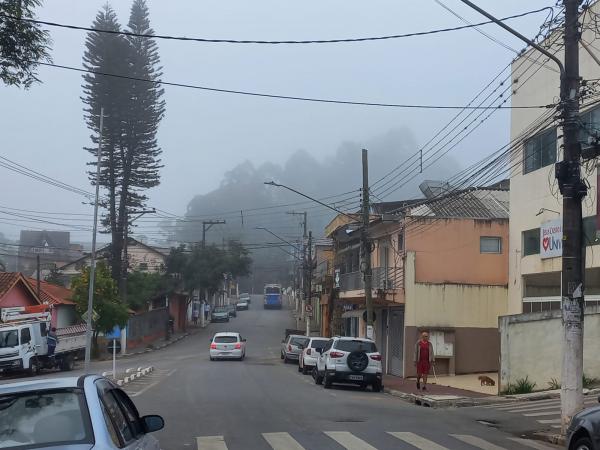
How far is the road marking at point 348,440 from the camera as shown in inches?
454

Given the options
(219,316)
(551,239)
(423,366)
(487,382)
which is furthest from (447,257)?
(219,316)

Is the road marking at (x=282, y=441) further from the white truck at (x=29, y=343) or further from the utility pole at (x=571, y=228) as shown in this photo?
the white truck at (x=29, y=343)

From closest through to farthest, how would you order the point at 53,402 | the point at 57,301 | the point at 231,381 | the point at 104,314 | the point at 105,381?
the point at 53,402, the point at 105,381, the point at 231,381, the point at 104,314, the point at 57,301

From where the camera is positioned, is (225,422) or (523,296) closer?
(225,422)

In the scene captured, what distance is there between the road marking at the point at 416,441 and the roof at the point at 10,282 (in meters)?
33.4

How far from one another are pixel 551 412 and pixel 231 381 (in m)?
12.0

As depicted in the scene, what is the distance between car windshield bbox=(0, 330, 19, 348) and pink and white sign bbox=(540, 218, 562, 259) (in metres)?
22.2

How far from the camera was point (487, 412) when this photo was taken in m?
18.2

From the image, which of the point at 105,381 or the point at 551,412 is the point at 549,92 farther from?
the point at 105,381

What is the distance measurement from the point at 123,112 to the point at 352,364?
125 feet

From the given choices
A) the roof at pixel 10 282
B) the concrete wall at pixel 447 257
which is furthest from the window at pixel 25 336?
the concrete wall at pixel 447 257

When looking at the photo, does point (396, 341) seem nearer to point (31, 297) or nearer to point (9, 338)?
point (9, 338)

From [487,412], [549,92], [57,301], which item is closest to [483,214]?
[549,92]

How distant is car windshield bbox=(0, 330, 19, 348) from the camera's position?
34.2m
